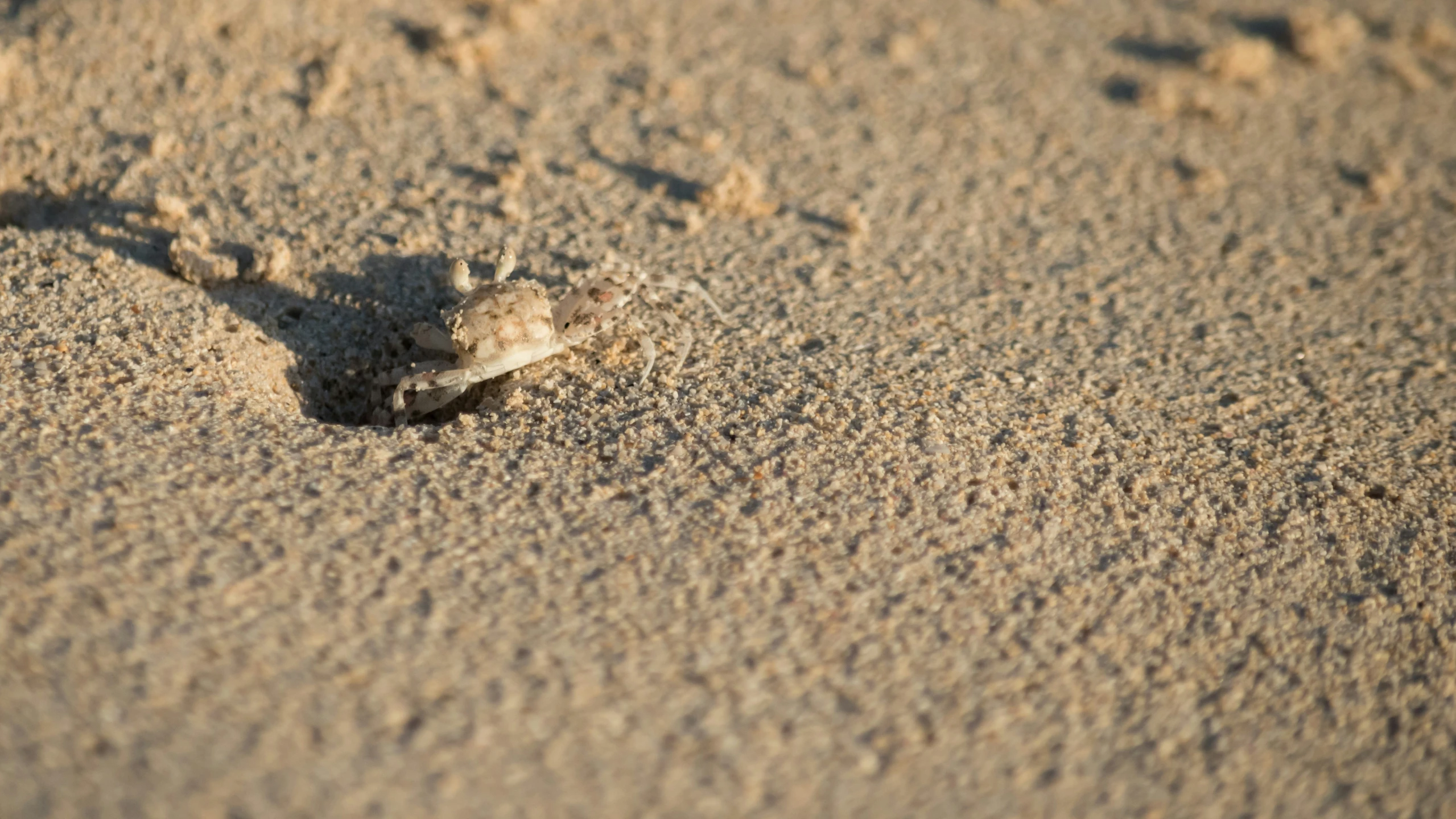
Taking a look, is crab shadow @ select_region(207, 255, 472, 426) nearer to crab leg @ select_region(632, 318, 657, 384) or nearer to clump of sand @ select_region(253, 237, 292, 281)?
clump of sand @ select_region(253, 237, 292, 281)

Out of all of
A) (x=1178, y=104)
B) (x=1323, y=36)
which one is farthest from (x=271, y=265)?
(x=1323, y=36)

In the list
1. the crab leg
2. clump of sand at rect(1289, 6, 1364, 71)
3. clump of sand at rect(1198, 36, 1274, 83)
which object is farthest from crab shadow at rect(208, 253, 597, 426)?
clump of sand at rect(1289, 6, 1364, 71)

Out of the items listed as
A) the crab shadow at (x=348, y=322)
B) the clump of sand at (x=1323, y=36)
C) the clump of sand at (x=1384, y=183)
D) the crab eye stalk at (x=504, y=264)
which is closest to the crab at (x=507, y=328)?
the crab eye stalk at (x=504, y=264)

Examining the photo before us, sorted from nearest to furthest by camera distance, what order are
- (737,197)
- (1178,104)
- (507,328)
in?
1. (507,328)
2. (737,197)
3. (1178,104)

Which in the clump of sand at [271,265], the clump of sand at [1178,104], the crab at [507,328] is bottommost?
the clump of sand at [1178,104]

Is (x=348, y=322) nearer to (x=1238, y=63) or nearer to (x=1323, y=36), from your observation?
(x=1238, y=63)

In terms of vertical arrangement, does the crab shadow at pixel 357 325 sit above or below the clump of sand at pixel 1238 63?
above

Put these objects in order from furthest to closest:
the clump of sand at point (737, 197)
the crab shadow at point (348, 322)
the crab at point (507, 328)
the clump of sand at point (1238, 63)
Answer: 1. the clump of sand at point (1238, 63)
2. the clump of sand at point (737, 197)
3. the crab shadow at point (348, 322)
4. the crab at point (507, 328)

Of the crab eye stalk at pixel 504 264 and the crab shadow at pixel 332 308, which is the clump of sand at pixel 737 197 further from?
the crab eye stalk at pixel 504 264
